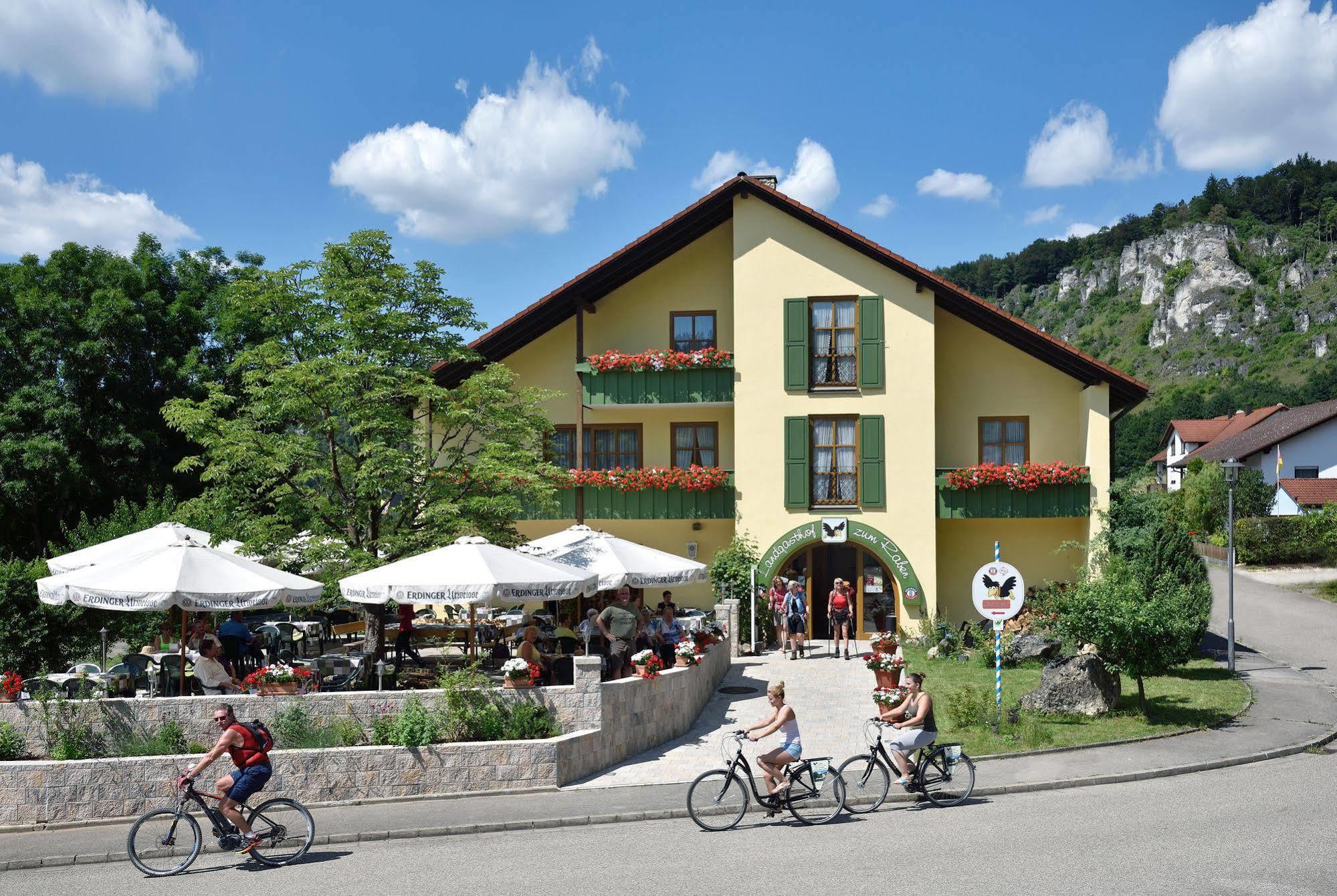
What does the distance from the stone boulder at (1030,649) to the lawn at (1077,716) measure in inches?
8.7

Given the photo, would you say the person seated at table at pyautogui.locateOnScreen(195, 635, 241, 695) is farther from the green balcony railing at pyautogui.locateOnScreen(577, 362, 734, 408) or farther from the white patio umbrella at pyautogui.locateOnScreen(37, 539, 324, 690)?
the green balcony railing at pyautogui.locateOnScreen(577, 362, 734, 408)

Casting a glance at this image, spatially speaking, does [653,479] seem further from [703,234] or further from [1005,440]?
[1005,440]

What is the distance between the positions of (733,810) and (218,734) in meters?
6.81

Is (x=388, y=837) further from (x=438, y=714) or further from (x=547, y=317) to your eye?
(x=547, y=317)

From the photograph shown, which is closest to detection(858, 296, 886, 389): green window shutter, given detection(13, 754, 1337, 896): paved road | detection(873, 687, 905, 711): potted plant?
detection(873, 687, 905, 711): potted plant

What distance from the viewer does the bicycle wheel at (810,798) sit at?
38.1 feet

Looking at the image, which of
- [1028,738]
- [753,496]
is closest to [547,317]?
[753,496]

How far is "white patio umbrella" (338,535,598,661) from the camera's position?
14148mm

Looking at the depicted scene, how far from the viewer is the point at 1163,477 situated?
101m

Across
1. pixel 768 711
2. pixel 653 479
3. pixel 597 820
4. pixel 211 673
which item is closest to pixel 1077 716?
pixel 768 711

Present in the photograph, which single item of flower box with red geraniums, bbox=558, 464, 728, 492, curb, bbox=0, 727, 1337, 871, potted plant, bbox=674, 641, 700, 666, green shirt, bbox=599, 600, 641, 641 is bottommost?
curb, bbox=0, 727, 1337, 871

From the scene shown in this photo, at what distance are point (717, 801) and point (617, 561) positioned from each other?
702 centimetres

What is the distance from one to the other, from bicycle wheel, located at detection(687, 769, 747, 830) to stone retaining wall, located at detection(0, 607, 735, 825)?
2376mm

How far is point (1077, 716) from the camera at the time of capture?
16031 millimetres
